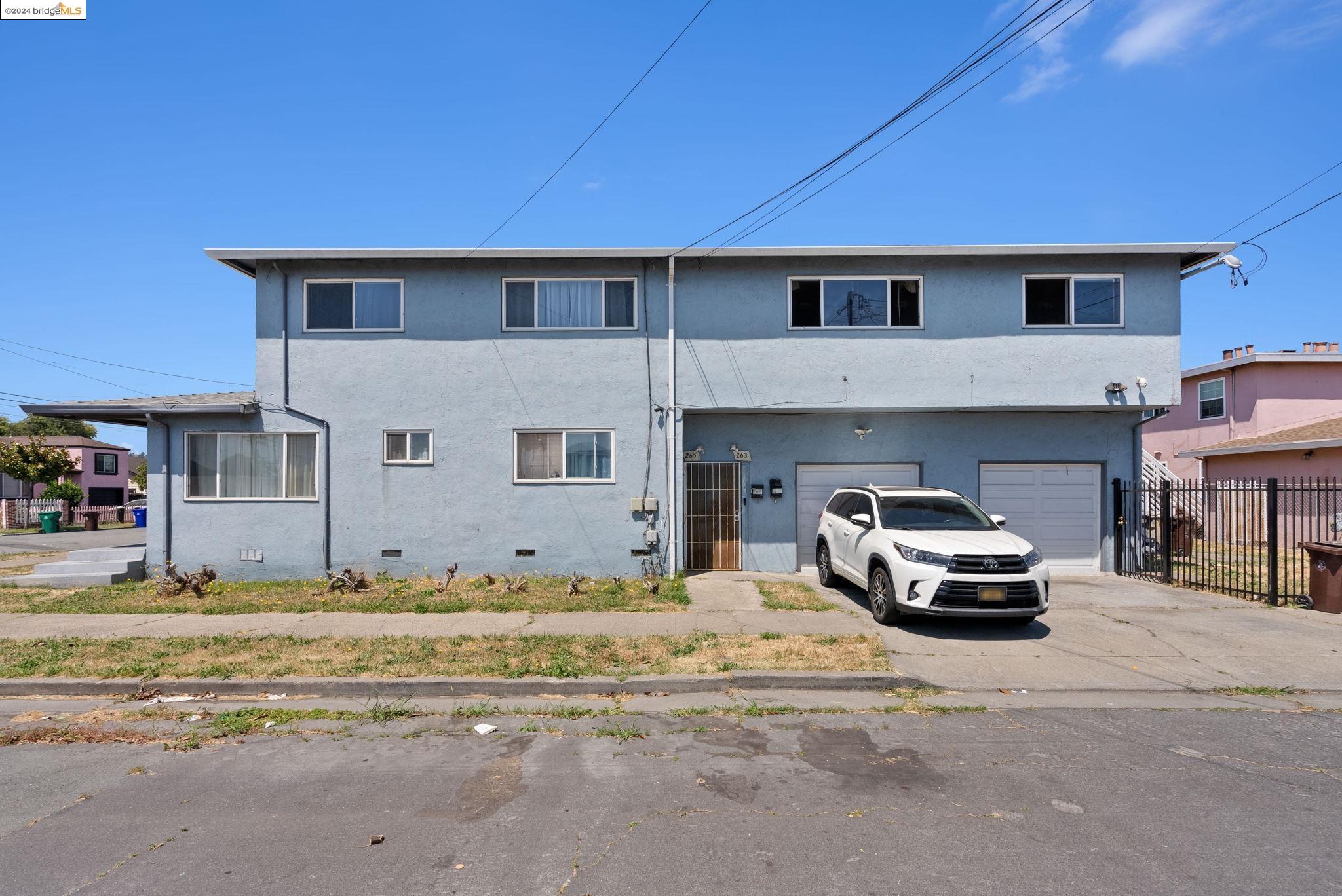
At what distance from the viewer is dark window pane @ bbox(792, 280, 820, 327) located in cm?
1288

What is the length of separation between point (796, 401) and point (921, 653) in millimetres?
5512

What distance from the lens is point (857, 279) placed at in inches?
508

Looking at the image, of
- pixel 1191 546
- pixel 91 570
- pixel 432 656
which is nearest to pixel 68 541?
pixel 91 570

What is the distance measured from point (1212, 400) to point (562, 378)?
23028 mm

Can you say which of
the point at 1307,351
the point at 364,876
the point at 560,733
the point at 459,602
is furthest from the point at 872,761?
the point at 1307,351

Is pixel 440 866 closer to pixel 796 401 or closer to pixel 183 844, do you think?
pixel 183 844

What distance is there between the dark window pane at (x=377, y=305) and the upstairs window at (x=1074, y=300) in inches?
420

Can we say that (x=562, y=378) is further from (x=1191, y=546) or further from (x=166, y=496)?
(x=1191, y=546)

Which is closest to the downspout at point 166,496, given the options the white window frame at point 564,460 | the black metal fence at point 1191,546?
the white window frame at point 564,460

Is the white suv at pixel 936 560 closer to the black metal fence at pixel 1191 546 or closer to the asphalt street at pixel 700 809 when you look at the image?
the asphalt street at pixel 700 809

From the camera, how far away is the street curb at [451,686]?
6895 mm

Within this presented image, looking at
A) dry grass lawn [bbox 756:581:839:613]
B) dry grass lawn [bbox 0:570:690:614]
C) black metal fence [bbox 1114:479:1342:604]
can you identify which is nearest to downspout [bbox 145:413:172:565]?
dry grass lawn [bbox 0:570:690:614]

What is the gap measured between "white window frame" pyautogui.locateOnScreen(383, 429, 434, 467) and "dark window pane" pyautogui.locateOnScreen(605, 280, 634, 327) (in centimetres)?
358

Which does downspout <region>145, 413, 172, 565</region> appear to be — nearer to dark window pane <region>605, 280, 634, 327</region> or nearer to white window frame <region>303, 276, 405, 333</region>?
white window frame <region>303, 276, 405, 333</region>
